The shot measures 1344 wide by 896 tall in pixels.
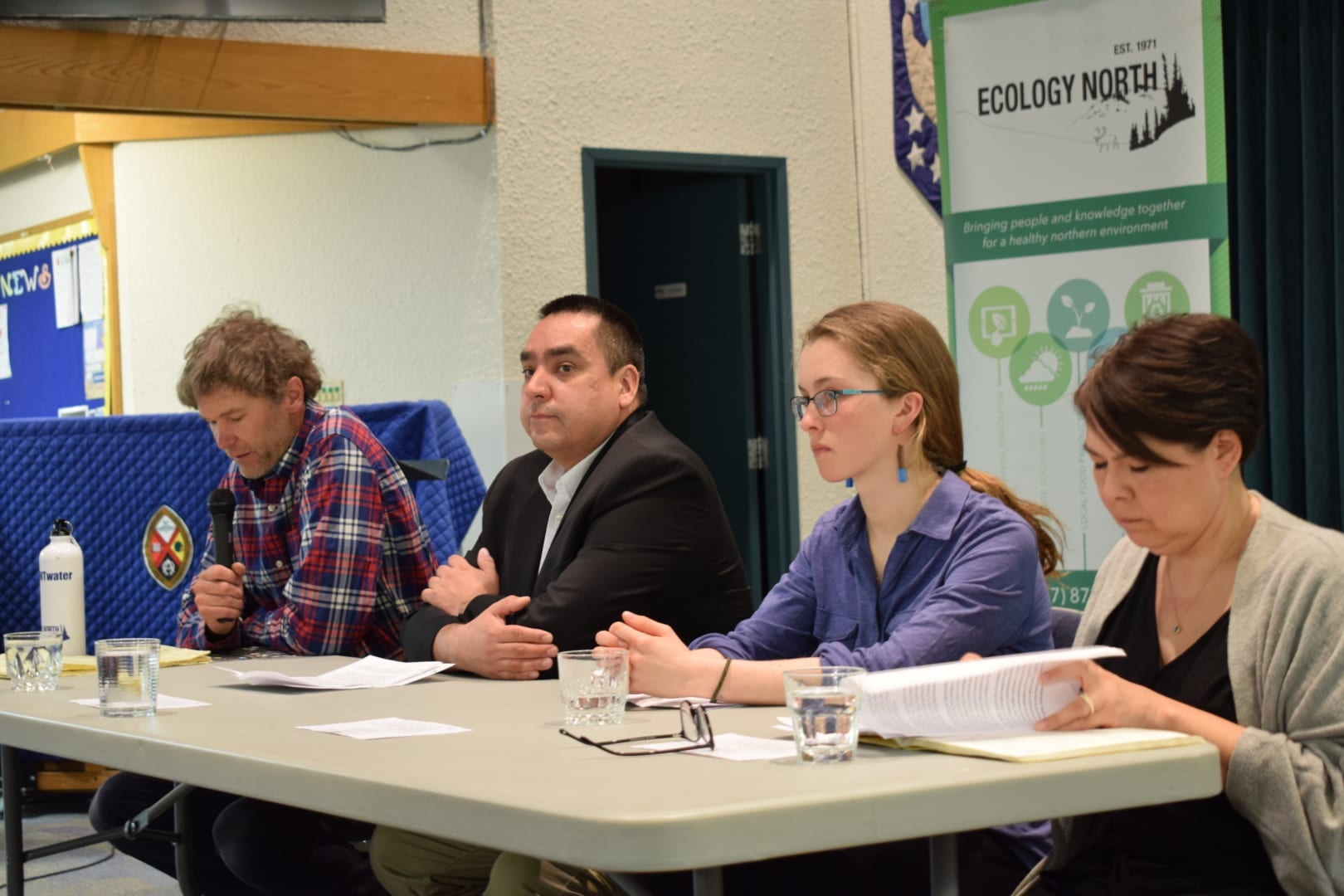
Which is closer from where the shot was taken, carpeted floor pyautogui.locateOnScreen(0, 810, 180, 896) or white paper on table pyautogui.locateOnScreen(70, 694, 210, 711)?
white paper on table pyautogui.locateOnScreen(70, 694, 210, 711)

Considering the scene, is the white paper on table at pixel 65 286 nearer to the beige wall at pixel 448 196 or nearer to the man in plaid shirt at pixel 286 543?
the beige wall at pixel 448 196

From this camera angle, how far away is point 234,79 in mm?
4848

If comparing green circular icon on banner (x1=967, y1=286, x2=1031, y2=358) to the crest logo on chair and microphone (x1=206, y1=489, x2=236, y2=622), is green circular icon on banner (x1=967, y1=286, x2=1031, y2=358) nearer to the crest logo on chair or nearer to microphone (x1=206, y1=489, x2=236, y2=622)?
the crest logo on chair

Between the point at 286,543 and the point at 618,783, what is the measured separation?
1707 mm

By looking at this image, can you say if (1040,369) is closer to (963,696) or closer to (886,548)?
(886,548)

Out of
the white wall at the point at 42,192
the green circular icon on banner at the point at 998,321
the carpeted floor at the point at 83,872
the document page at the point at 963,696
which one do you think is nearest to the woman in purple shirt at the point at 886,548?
the document page at the point at 963,696

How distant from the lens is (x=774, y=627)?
2.23 metres

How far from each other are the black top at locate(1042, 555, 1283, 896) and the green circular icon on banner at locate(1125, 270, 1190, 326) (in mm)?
2754

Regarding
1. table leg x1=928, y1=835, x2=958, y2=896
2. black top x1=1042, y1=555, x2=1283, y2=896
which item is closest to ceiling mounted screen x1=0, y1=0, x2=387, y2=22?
black top x1=1042, y1=555, x2=1283, y2=896

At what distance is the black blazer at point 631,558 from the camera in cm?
242

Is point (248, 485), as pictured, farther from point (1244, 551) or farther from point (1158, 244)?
point (1158, 244)

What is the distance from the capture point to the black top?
5.22ft

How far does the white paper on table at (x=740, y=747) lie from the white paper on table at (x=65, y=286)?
503 cm

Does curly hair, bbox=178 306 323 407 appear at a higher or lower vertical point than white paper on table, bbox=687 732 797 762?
higher
